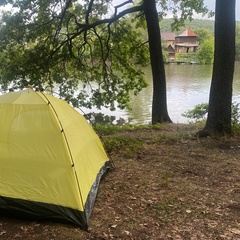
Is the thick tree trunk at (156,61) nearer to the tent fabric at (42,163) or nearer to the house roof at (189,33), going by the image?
the tent fabric at (42,163)

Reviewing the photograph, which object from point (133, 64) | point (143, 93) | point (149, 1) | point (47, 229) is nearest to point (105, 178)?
point (47, 229)

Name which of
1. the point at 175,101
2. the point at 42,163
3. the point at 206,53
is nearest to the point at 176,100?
the point at 175,101

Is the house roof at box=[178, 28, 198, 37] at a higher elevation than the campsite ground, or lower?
higher

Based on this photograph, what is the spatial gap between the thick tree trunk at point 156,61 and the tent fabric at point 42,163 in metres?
6.02

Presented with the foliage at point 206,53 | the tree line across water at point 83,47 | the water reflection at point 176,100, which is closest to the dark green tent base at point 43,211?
the tree line across water at point 83,47

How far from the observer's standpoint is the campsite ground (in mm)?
2939

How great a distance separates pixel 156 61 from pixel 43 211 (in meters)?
7.06

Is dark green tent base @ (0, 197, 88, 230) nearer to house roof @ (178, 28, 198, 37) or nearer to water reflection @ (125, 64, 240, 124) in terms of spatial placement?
water reflection @ (125, 64, 240, 124)

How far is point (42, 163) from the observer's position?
3258 millimetres

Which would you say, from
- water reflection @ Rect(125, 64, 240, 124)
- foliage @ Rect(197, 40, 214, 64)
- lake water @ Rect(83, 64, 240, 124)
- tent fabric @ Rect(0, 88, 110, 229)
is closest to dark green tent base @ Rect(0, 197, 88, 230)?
tent fabric @ Rect(0, 88, 110, 229)

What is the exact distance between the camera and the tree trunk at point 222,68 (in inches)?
224

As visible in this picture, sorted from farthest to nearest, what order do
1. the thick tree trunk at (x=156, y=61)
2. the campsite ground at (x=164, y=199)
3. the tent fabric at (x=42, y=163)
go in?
1. the thick tree trunk at (x=156, y=61)
2. the tent fabric at (x=42, y=163)
3. the campsite ground at (x=164, y=199)

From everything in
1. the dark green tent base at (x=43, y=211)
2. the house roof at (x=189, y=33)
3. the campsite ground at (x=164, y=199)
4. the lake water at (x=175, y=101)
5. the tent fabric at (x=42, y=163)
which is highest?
the house roof at (x=189, y=33)

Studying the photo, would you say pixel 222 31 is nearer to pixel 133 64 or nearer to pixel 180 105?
pixel 133 64
